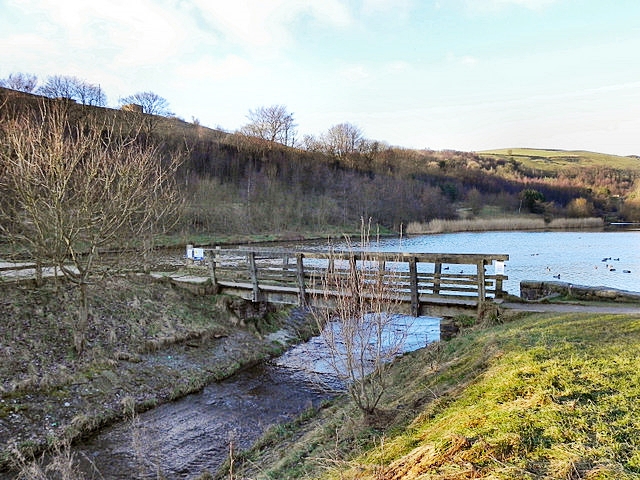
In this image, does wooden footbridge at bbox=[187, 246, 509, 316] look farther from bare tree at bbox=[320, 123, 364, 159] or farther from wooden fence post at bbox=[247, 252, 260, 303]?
bare tree at bbox=[320, 123, 364, 159]

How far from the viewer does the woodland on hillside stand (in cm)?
5034

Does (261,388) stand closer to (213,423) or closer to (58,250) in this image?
(213,423)

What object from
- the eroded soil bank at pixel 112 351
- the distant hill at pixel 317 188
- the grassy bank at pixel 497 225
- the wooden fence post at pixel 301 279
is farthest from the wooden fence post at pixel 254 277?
the grassy bank at pixel 497 225

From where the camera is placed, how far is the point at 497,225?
63.5 meters

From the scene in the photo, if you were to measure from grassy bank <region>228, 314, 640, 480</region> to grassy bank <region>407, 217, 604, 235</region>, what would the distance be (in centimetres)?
5019

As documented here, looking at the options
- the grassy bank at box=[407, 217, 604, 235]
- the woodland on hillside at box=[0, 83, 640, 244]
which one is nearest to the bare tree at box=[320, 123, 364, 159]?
the woodland on hillside at box=[0, 83, 640, 244]

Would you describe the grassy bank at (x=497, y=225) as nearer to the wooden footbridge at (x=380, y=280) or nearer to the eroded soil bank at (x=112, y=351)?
the wooden footbridge at (x=380, y=280)

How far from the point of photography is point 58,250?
404 inches

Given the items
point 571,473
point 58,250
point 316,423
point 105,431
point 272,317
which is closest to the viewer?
point 571,473

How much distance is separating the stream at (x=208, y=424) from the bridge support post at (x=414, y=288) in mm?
2570

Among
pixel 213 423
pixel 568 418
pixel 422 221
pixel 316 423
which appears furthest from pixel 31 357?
pixel 422 221

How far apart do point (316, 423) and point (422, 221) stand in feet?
203

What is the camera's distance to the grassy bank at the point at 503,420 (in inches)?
131

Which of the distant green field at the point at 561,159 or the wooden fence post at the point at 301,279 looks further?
the distant green field at the point at 561,159
